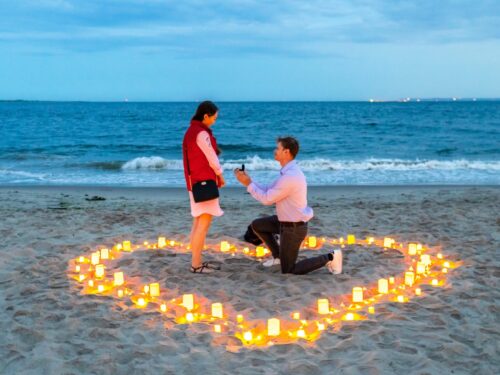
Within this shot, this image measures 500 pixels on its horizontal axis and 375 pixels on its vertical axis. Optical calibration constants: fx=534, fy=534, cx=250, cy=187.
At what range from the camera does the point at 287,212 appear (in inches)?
240

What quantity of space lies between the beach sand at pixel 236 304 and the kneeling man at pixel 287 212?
7.0 inches

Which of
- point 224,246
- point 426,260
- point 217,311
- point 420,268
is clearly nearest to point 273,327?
point 217,311

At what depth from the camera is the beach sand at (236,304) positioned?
425 cm

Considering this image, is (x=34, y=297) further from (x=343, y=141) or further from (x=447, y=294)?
(x=343, y=141)

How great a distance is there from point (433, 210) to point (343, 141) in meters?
26.1

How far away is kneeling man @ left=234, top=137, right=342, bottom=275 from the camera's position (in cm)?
591

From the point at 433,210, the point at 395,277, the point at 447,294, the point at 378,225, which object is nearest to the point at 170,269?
the point at 395,277

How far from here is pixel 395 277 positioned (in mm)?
6332

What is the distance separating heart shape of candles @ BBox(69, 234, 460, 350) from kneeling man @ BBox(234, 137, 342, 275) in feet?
2.28

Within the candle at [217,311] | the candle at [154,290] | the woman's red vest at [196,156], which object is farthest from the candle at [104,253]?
the candle at [217,311]

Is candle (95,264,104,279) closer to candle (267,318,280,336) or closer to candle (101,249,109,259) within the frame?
candle (101,249,109,259)

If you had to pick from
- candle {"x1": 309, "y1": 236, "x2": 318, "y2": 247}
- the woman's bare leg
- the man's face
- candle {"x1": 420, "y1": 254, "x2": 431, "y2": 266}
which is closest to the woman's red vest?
the woman's bare leg

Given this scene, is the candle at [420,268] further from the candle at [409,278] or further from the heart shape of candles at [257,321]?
the candle at [409,278]

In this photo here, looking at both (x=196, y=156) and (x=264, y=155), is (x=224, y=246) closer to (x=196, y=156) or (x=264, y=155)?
(x=196, y=156)
